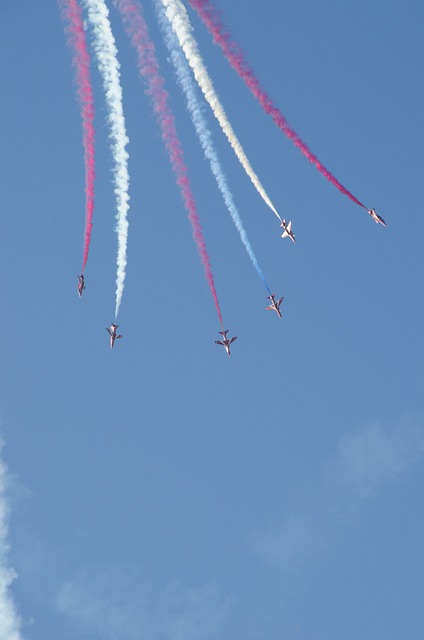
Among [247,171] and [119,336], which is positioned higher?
A: [119,336]

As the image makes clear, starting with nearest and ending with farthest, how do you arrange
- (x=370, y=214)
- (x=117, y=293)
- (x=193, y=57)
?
(x=193, y=57), (x=117, y=293), (x=370, y=214)

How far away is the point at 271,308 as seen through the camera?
4428cm

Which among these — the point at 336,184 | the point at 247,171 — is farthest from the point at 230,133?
the point at 336,184

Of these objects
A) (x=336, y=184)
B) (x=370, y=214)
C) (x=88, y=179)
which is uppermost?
(x=370, y=214)

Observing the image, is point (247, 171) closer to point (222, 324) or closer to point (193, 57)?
point (193, 57)

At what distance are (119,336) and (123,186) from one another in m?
11.4

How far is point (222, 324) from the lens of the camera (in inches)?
1658

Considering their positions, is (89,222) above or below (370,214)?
below

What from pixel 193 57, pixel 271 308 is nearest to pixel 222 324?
pixel 271 308

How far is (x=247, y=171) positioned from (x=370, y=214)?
11594 millimetres

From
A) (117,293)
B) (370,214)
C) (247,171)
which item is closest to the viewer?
(247,171)

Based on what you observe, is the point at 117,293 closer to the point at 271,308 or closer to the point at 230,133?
the point at 230,133

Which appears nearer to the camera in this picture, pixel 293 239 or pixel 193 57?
pixel 193 57

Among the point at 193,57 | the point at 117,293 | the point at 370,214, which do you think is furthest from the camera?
the point at 370,214
